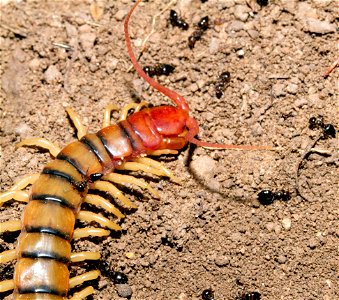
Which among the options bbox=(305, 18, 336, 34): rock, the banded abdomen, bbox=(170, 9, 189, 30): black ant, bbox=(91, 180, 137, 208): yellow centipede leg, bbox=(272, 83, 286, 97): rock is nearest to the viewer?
the banded abdomen

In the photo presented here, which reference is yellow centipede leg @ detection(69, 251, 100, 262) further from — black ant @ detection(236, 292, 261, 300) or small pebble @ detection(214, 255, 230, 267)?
black ant @ detection(236, 292, 261, 300)

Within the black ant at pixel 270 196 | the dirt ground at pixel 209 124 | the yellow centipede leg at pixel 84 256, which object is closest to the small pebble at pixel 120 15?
the dirt ground at pixel 209 124

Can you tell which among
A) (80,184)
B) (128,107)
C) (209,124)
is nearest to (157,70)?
(128,107)

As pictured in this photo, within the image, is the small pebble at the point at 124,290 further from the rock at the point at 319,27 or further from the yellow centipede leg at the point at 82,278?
the rock at the point at 319,27

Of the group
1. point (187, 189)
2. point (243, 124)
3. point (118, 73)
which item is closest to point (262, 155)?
point (243, 124)

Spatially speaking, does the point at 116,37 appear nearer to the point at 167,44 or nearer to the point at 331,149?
the point at 167,44

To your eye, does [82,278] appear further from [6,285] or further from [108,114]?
[108,114]

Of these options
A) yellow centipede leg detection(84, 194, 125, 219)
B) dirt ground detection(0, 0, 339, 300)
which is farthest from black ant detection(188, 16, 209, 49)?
yellow centipede leg detection(84, 194, 125, 219)
